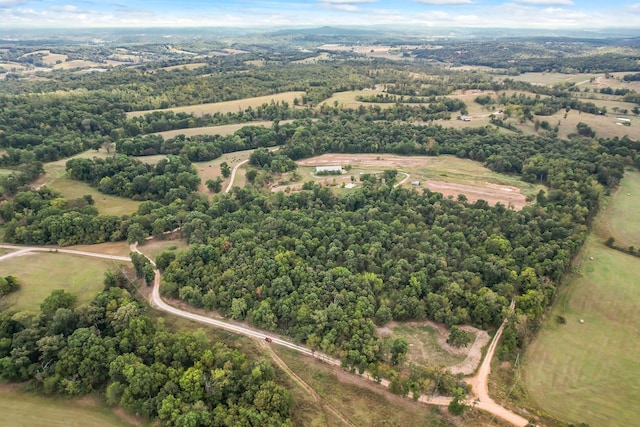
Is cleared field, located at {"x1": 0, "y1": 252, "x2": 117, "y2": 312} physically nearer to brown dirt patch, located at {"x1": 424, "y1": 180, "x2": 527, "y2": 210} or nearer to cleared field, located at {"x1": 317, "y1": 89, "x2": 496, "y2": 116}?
brown dirt patch, located at {"x1": 424, "y1": 180, "x2": 527, "y2": 210}

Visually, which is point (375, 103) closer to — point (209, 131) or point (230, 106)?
point (230, 106)

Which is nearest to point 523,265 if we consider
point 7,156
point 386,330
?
point 386,330

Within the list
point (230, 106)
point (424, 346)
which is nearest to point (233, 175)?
point (230, 106)

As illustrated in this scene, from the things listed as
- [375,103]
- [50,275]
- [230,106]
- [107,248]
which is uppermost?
[375,103]

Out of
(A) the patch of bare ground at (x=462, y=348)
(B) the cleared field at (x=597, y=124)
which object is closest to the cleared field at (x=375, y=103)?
(B) the cleared field at (x=597, y=124)

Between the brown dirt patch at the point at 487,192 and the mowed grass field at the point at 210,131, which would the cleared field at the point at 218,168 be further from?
the brown dirt patch at the point at 487,192

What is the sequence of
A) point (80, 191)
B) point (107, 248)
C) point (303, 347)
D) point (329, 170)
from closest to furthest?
point (303, 347), point (107, 248), point (80, 191), point (329, 170)

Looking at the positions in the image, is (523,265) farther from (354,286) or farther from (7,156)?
(7,156)
